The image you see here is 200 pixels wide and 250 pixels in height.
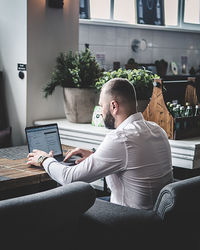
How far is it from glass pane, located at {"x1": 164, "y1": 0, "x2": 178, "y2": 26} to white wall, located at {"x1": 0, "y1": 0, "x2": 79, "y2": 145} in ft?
11.8

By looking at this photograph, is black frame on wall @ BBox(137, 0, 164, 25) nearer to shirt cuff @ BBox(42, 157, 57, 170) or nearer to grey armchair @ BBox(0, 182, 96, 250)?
shirt cuff @ BBox(42, 157, 57, 170)

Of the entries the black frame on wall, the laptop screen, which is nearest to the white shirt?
the laptop screen

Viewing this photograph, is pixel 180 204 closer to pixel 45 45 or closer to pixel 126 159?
pixel 126 159

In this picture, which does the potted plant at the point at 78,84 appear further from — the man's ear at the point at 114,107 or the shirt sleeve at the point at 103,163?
the shirt sleeve at the point at 103,163

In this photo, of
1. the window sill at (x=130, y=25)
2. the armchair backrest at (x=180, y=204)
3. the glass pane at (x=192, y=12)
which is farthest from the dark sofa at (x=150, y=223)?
the glass pane at (x=192, y=12)

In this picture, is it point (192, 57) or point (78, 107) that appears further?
point (192, 57)

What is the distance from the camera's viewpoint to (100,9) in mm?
6383

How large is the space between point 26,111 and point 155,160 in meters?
1.78

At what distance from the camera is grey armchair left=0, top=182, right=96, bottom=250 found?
5.27 ft

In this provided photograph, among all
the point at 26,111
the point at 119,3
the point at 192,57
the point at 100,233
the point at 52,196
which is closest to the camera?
the point at 52,196

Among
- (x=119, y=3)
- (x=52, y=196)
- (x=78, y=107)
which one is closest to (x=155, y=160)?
(x=52, y=196)

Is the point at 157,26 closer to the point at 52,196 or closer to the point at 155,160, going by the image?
the point at 155,160

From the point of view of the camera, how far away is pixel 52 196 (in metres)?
1.77

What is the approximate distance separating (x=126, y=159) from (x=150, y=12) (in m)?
5.09
